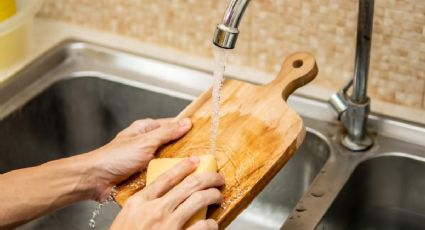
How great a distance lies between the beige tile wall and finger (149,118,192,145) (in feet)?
0.94

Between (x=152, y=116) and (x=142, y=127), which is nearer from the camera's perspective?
(x=142, y=127)

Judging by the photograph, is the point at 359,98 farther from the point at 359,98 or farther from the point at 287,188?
the point at 287,188

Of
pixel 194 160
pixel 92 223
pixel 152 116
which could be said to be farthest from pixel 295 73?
pixel 92 223

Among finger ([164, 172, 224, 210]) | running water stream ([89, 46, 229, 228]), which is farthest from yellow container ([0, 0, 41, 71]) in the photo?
finger ([164, 172, 224, 210])

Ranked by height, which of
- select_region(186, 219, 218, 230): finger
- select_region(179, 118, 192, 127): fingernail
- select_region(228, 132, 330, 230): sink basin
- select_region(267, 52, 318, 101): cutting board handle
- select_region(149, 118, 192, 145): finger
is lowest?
select_region(228, 132, 330, 230): sink basin

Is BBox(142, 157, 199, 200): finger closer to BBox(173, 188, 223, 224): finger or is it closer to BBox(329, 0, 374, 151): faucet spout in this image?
BBox(173, 188, 223, 224): finger

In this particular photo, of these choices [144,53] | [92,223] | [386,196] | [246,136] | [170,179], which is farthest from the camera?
[144,53]

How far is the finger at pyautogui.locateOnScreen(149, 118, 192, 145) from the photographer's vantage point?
3.48 ft

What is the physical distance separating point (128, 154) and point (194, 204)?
0.57 feet

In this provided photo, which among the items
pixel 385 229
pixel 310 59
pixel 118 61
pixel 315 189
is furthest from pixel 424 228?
pixel 118 61

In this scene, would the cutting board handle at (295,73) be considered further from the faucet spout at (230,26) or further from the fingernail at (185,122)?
the faucet spout at (230,26)

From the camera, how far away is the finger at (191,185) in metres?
0.92

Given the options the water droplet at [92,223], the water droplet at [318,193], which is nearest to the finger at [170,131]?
the water droplet at [318,193]

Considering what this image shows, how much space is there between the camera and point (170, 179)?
A: 3.12 ft
